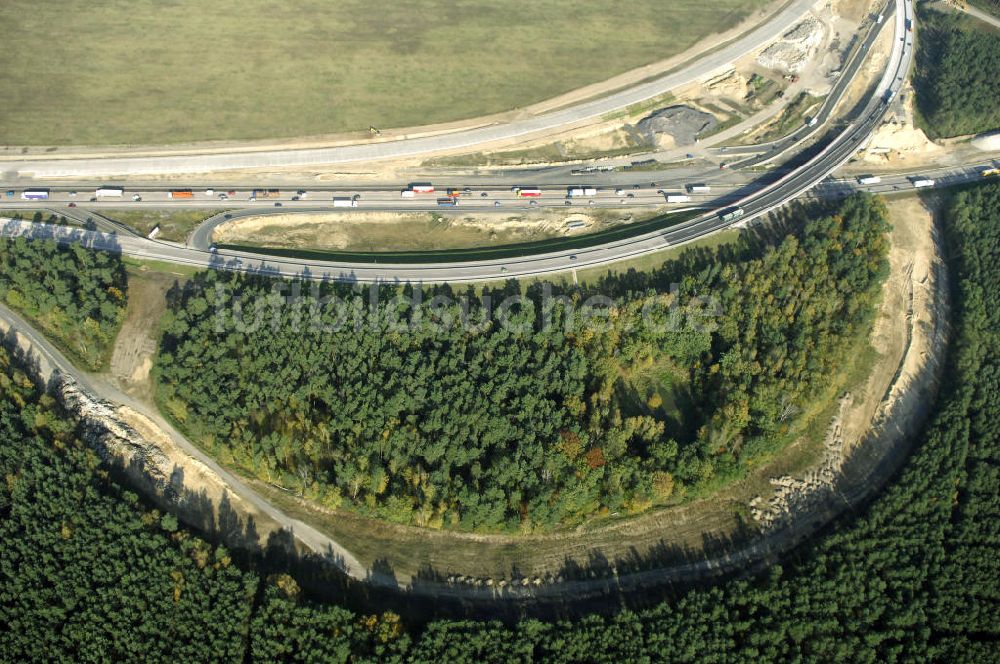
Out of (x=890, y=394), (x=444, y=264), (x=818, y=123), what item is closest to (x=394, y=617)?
(x=444, y=264)

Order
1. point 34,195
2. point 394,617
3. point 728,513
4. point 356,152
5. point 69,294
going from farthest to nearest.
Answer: point 356,152 < point 34,195 < point 69,294 < point 728,513 < point 394,617

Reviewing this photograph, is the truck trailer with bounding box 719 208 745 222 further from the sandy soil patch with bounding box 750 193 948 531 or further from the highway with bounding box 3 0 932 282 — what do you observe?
the sandy soil patch with bounding box 750 193 948 531

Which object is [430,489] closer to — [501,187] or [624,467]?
[624,467]

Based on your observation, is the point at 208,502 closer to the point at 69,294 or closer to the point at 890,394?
the point at 69,294

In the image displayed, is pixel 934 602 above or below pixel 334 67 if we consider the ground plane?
below

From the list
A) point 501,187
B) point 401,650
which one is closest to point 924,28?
point 501,187
